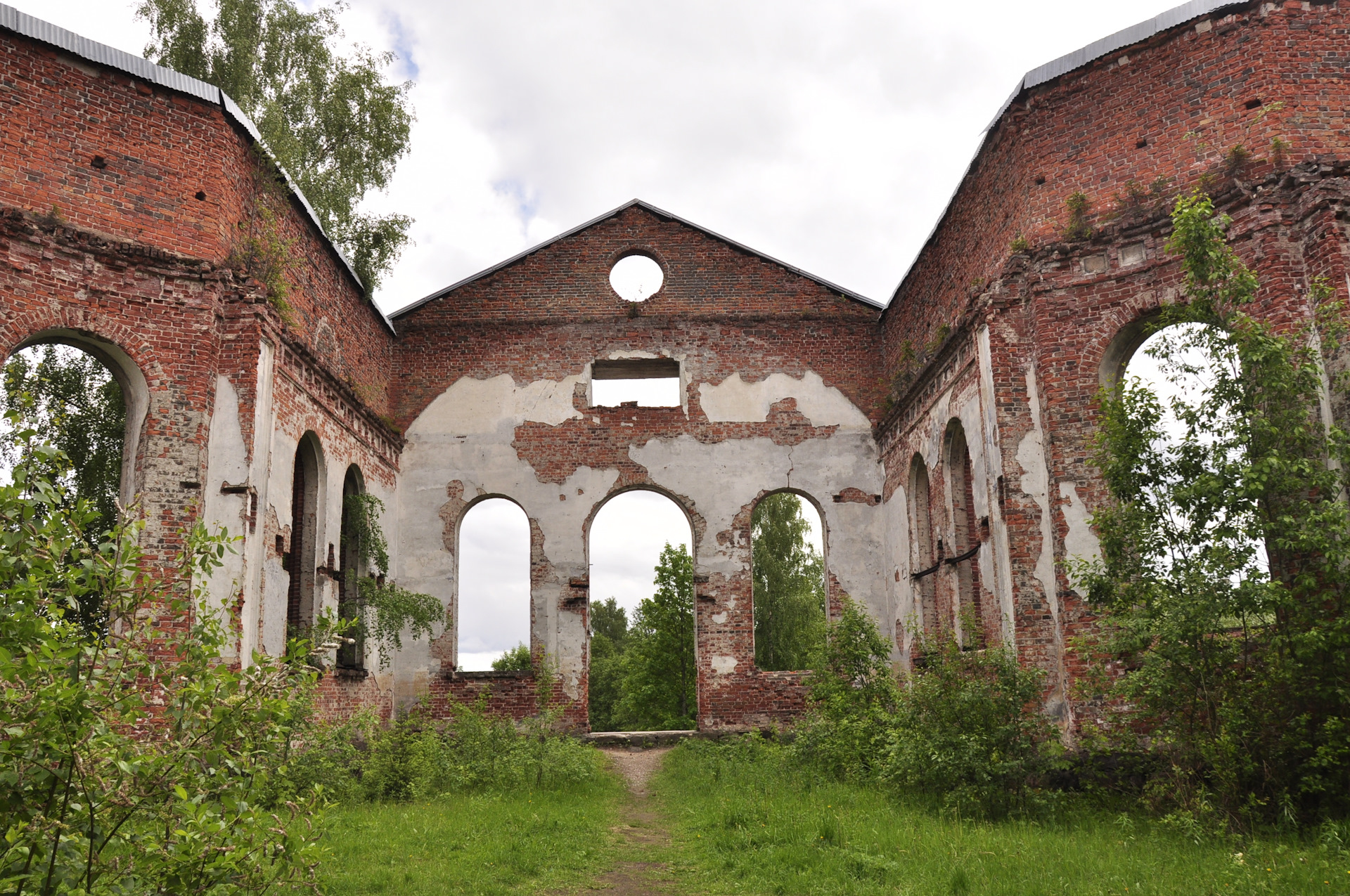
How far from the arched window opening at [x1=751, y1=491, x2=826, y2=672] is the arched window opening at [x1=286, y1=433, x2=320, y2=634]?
14.0 meters

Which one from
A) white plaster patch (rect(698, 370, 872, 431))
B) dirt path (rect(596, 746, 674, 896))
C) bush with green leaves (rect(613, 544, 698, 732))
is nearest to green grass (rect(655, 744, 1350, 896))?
dirt path (rect(596, 746, 674, 896))

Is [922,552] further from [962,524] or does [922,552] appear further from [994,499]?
[994,499]

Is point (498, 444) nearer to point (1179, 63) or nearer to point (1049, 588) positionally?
point (1049, 588)

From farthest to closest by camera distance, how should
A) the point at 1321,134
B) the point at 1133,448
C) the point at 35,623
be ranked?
the point at 1321,134 → the point at 1133,448 → the point at 35,623

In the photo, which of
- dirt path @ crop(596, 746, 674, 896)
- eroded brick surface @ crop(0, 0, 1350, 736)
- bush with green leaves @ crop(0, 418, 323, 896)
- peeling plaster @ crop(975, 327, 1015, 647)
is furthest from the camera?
peeling plaster @ crop(975, 327, 1015, 647)

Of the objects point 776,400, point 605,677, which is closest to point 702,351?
point 776,400

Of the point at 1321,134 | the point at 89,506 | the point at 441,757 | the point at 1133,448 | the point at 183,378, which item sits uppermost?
the point at 1321,134

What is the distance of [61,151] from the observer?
9781mm

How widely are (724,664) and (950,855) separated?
30.2 feet

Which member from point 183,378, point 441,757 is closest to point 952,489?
point 441,757

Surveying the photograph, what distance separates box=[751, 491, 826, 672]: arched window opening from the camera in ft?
87.6

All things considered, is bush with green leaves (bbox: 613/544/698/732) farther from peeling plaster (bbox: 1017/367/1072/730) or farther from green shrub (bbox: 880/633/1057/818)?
green shrub (bbox: 880/633/1057/818)

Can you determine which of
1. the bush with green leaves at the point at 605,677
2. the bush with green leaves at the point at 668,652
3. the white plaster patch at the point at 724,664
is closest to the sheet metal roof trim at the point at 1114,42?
the white plaster patch at the point at 724,664

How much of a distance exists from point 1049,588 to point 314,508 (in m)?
8.84
